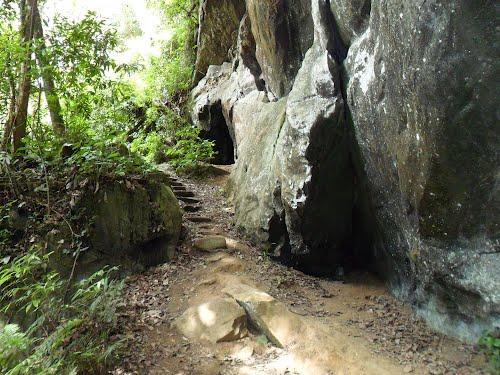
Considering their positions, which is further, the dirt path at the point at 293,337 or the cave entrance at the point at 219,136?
the cave entrance at the point at 219,136

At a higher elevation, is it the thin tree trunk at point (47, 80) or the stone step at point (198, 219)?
the thin tree trunk at point (47, 80)

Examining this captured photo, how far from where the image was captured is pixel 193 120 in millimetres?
17188

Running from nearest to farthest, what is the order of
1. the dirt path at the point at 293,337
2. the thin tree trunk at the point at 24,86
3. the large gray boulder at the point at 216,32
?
the dirt path at the point at 293,337 → the thin tree trunk at the point at 24,86 → the large gray boulder at the point at 216,32

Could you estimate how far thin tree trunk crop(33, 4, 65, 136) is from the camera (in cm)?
677

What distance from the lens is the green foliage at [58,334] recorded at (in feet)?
12.3

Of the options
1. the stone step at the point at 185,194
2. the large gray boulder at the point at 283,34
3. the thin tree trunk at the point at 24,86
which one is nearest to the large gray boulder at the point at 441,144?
the large gray boulder at the point at 283,34

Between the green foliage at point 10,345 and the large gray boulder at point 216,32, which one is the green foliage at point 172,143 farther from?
the green foliage at point 10,345

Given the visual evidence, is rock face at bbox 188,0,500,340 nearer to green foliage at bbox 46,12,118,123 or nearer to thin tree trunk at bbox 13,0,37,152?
green foliage at bbox 46,12,118,123

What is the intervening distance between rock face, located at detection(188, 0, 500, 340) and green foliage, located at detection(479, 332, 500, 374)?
166mm

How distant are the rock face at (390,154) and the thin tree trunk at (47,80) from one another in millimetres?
4426

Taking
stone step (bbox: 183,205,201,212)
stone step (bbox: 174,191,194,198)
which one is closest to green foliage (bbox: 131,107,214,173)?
stone step (bbox: 174,191,194,198)

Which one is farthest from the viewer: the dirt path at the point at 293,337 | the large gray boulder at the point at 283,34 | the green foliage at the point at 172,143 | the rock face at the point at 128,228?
the green foliage at the point at 172,143

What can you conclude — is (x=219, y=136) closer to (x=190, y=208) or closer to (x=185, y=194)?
(x=185, y=194)

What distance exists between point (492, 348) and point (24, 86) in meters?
8.38
